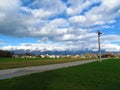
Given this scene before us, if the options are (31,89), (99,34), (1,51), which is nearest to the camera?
(31,89)

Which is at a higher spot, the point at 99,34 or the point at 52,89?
the point at 99,34

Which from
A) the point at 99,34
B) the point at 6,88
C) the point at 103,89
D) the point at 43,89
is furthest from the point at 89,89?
the point at 99,34

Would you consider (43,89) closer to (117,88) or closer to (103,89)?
(103,89)

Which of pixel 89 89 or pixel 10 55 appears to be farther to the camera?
pixel 10 55

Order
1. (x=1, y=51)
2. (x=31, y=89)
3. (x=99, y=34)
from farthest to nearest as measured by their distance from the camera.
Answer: (x=1, y=51) < (x=99, y=34) < (x=31, y=89)

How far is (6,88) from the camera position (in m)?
11.8

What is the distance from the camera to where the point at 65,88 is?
11914 mm

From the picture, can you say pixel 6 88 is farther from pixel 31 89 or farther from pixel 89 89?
pixel 89 89

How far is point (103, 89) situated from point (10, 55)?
238 feet

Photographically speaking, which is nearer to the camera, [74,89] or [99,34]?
[74,89]

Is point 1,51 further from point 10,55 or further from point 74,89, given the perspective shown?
point 74,89

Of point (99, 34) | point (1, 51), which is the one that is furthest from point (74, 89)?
point (1, 51)

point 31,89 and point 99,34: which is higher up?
point 99,34

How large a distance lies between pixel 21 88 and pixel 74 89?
2559 mm
